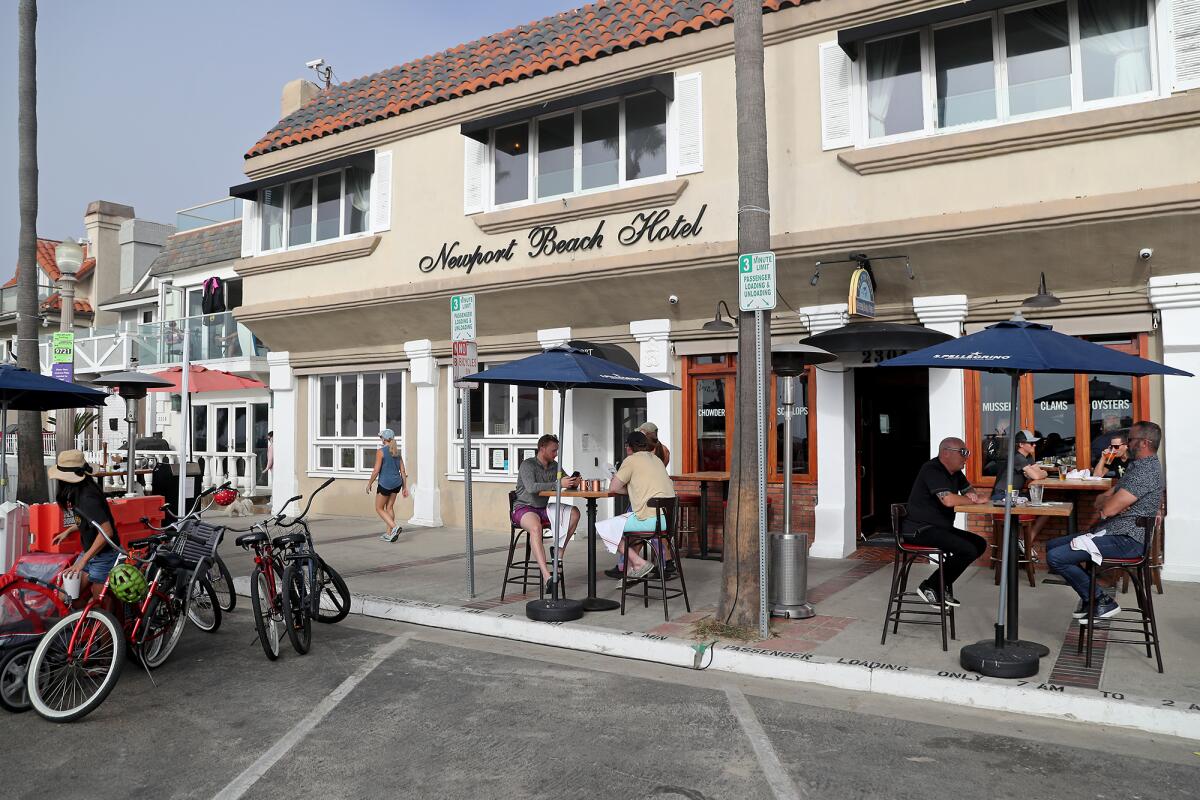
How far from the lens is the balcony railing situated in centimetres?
2156

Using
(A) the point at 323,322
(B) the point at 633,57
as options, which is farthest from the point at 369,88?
(B) the point at 633,57

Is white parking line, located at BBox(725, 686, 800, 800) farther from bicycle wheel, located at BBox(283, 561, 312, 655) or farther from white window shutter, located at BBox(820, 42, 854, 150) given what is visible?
white window shutter, located at BBox(820, 42, 854, 150)

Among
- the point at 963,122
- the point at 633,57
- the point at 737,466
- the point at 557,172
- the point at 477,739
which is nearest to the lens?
the point at 477,739

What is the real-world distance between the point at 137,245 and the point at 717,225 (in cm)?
2603

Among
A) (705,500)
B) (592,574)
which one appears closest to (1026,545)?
(705,500)

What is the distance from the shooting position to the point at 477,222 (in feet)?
45.4

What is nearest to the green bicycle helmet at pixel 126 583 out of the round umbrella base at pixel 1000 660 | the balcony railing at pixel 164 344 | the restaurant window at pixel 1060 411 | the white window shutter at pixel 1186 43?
the round umbrella base at pixel 1000 660

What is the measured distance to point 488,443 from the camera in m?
14.8

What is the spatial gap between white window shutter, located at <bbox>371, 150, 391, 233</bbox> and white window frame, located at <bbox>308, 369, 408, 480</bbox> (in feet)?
8.18

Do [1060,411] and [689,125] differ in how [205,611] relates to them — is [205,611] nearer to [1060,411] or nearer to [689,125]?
[689,125]

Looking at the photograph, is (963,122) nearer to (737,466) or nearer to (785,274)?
(785,274)

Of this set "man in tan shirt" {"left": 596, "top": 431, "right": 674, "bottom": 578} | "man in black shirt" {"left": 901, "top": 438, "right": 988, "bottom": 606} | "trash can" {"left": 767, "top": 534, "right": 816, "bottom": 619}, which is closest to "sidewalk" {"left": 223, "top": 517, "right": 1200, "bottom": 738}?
"trash can" {"left": 767, "top": 534, "right": 816, "bottom": 619}

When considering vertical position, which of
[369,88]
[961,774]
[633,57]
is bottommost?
[961,774]

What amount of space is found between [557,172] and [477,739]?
31.6 feet
